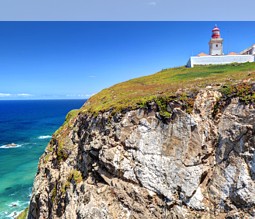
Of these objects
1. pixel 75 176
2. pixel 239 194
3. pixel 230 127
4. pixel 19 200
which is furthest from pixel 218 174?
pixel 19 200

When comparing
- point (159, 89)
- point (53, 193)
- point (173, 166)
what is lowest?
point (53, 193)

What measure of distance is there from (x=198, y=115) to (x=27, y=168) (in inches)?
1534

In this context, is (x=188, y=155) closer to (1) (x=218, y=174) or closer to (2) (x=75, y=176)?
(1) (x=218, y=174)

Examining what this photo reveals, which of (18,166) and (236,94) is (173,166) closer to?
(236,94)

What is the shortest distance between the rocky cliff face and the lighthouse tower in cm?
3293

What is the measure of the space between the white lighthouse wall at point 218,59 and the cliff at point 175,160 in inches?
976

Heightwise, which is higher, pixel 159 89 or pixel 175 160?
pixel 159 89

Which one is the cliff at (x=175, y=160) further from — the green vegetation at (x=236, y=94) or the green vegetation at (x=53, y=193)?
the green vegetation at (x=53, y=193)

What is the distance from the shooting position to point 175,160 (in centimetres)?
1619

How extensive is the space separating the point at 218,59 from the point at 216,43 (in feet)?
23.9

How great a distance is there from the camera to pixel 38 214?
896 inches

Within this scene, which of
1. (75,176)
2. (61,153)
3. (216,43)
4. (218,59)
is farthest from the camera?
(216,43)

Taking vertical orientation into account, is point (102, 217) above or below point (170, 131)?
below

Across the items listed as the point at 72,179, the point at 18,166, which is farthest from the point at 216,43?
the point at 18,166
